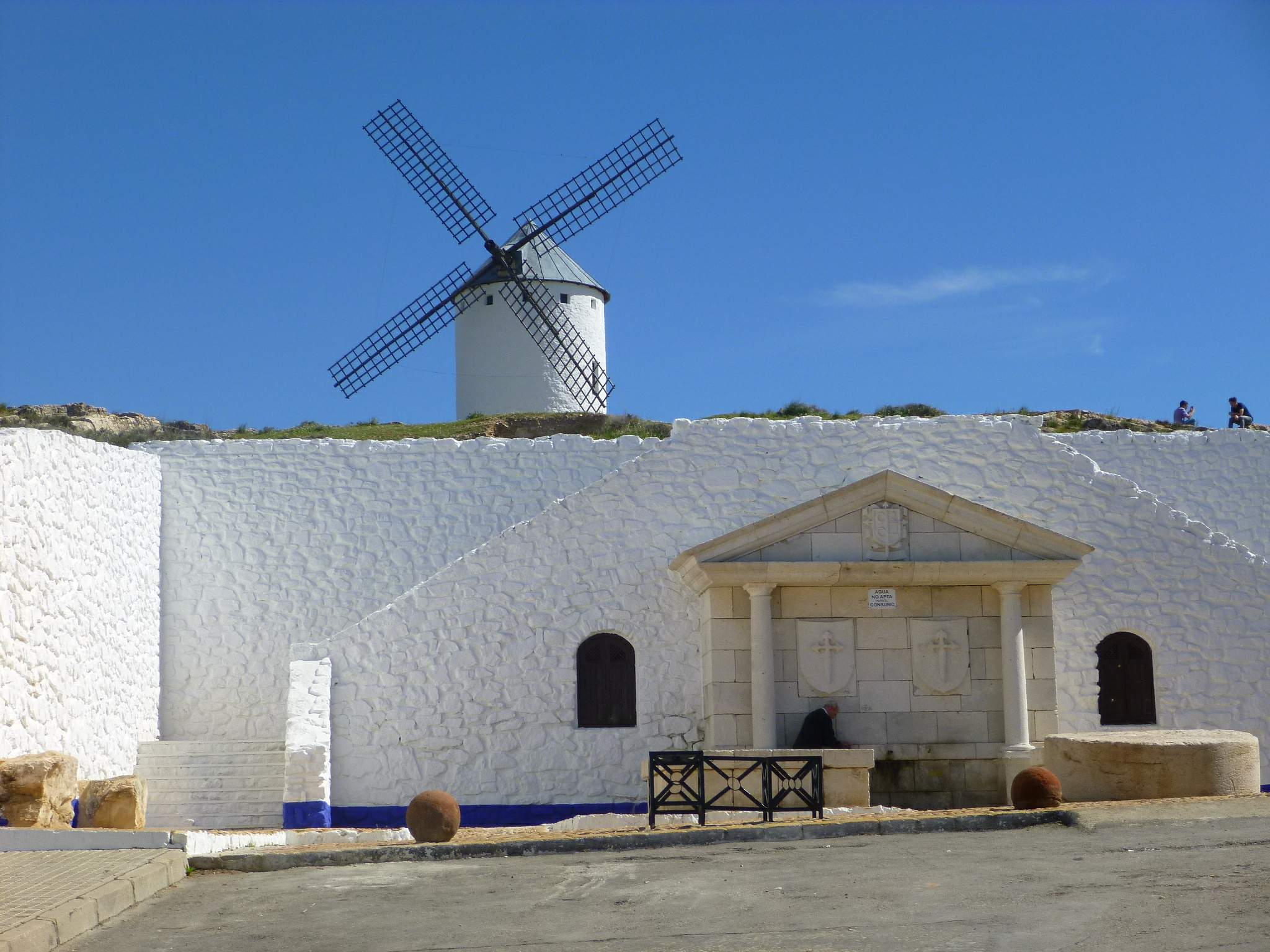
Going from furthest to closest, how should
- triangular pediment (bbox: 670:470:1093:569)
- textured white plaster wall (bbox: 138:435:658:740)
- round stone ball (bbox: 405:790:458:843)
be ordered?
textured white plaster wall (bbox: 138:435:658:740), triangular pediment (bbox: 670:470:1093:569), round stone ball (bbox: 405:790:458:843)

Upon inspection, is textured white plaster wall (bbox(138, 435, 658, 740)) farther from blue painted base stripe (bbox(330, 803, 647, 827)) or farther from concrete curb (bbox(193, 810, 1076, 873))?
concrete curb (bbox(193, 810, 1076, 873))

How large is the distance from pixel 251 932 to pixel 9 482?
35.5ft

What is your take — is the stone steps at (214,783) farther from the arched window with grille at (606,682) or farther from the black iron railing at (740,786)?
the black iron railing at (740,786)

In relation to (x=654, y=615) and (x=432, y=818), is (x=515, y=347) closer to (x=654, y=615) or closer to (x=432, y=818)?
(x=654, y=615)

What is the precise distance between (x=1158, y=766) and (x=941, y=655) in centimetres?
470

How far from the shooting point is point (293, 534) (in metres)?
23.3

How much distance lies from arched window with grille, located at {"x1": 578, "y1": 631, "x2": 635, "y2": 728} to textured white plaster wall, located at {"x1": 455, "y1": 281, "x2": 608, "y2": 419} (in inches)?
483

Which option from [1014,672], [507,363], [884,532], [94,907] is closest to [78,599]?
[884,532]

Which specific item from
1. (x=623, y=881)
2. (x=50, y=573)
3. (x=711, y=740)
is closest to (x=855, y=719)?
(x=711, y=740)

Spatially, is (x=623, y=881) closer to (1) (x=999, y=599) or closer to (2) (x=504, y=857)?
(2) (x=504, y=857)

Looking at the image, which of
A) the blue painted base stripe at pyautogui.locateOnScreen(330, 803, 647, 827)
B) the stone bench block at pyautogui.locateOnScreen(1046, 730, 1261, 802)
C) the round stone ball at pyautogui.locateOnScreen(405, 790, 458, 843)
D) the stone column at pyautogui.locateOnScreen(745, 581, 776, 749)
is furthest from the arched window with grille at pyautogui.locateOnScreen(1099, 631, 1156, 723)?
the round stone ball at pyautogui.locateOnScreen(405, 790, 458, 843)

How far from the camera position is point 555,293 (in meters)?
32.6

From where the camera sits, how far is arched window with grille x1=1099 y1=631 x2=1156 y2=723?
2080 cm

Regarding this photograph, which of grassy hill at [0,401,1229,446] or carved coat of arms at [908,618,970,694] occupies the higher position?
grassy hill at [0,401,1229,446]
